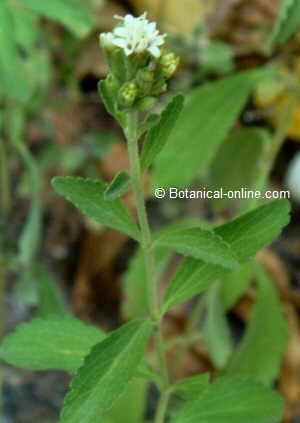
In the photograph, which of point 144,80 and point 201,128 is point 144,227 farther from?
point 201,128

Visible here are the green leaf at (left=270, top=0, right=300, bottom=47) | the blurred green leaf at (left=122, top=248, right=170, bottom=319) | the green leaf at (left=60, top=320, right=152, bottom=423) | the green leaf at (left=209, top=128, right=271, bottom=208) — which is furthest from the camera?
the green leaf at (left=209, top=128, right=271, bottom=208)

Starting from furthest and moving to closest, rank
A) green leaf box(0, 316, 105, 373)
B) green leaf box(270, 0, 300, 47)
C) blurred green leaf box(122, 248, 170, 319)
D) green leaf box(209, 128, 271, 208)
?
1. green leaf box(209, 128, 271, 208)
2. blurred green leaf box(122, 248, 170, 319)
3. green leaf box(270, 0, 300, 47)
4. green leaf box(0, 316, 105, 373)

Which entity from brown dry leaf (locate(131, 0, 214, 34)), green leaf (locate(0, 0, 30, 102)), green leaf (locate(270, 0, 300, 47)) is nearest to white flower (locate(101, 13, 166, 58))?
green leaf (locate(270, 0, 300, 47))

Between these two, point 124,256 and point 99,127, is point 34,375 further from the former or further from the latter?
point 99,127

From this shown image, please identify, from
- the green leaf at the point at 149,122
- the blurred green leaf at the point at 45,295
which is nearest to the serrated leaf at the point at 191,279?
the green leaf at the point at 149,122

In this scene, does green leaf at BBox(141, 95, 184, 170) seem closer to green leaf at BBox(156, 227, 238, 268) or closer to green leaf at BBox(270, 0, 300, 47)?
green leaf at BBox(156, 227, 238, 268)

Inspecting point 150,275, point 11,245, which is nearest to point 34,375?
point 11,245
